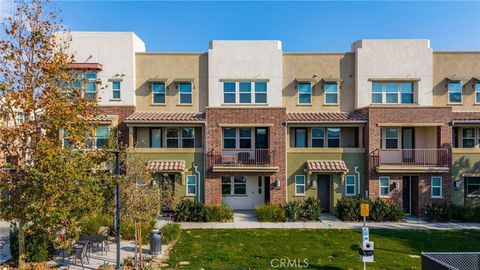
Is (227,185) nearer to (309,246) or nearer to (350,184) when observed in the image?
(350,184)

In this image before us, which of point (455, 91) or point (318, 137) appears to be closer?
point (318, 137)

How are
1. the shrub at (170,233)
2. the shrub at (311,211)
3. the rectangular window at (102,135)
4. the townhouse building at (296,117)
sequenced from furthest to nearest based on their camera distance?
the rectangular window at (102,135), the townhouse building at (296,117), the shrub at (311,211), the shrub at (170,233)

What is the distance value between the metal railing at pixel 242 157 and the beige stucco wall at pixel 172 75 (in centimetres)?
367

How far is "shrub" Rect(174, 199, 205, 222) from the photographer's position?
19203 millimetres

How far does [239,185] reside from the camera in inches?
893

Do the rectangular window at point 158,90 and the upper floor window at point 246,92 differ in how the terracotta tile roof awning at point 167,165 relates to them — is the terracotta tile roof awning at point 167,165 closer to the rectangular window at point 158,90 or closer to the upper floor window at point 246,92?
the rectangular window at point 158,90

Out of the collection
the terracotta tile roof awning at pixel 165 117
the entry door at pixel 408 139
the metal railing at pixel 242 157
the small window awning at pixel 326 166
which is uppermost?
the terracotta tile roof awning at pixel 165 117

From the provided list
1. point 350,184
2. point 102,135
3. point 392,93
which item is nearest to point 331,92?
point 392,93

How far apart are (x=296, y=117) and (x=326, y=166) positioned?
11.5 ft

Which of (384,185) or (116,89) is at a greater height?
(116,89)

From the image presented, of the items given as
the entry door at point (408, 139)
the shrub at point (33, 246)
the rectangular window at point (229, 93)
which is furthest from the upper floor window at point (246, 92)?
the shrub at point (33, 246)

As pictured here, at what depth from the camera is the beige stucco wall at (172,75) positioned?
887 inches

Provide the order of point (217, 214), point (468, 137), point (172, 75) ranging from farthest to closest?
point (172, 75)
point (468, 137)
point (217, 214)

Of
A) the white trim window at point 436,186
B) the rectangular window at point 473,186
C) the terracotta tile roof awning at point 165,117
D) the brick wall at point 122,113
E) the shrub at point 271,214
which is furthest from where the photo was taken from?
the brick wall at point 122,113
